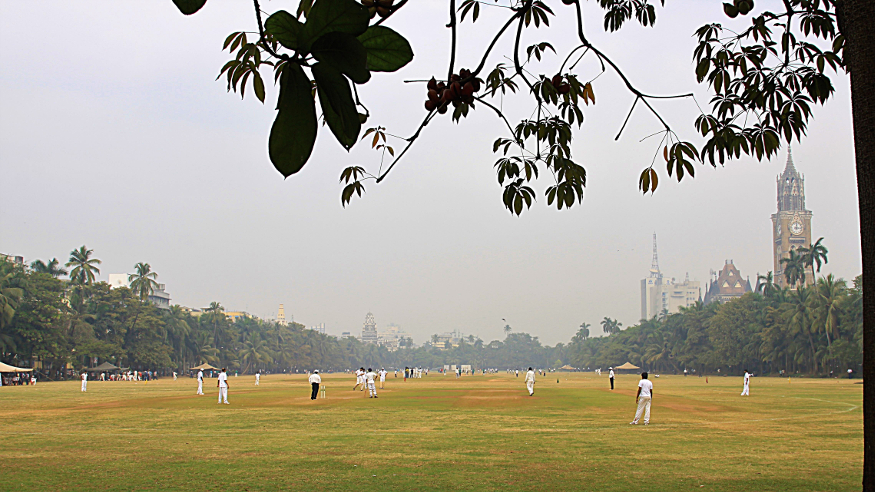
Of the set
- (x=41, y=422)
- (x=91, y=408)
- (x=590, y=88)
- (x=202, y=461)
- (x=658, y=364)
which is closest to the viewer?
(x=590, y=88)

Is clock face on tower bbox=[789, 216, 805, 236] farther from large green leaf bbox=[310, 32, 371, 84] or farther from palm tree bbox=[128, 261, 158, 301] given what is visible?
large green leaf bbox=[310, 32, 371, 84]

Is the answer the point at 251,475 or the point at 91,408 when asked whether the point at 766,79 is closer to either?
the point at 251,475

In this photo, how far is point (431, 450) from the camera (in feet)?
42.2

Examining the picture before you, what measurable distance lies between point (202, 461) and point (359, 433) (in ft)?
15.5

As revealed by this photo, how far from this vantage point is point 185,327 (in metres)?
84.2

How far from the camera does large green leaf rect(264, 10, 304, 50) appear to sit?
2.58 ft

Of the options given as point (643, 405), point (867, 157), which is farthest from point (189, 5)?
point (643, 405)

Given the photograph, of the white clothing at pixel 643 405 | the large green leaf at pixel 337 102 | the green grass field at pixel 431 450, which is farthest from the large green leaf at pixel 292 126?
the white clothing at pixel 643 405

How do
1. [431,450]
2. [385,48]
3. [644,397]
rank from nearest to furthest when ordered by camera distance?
[385,48] → [431,450] → [644,397]

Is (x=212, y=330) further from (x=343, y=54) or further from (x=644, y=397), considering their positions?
(x=343, y=54)

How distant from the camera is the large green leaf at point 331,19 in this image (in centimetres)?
78

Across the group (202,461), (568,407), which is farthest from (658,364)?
(202,461)

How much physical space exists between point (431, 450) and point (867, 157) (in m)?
11.0

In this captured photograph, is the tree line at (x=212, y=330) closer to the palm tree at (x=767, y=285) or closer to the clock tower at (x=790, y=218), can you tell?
the palm tree at (x=767, y=285)
